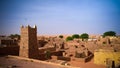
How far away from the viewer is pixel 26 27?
13.7 m

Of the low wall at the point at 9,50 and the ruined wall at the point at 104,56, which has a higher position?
the low wall at the point at 9,50

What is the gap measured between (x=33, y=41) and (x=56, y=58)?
378 centimetres

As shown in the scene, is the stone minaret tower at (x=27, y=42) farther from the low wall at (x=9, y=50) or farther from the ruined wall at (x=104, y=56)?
the ruined wall at (x=104, y=56)

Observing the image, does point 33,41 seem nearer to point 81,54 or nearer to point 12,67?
point 12,67

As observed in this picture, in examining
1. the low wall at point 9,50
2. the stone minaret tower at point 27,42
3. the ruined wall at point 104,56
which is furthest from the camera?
the ruined wall at point 104,56

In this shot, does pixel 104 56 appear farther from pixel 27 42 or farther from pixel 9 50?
pixel 9 50

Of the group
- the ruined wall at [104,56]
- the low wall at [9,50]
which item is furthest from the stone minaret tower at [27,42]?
the ruined wall at [104,56]

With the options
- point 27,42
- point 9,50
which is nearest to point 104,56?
point 27,42

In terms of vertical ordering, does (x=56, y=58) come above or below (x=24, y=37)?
below

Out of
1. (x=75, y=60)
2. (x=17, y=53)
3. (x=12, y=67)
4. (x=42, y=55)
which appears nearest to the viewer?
(x=12, y=67)

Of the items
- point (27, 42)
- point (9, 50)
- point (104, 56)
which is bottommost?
point (104, 56)

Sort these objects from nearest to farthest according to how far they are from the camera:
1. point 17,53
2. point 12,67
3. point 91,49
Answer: point 12,67, point 17,53, point 91,49

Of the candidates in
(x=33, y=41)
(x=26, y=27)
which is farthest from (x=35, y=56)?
(x=26, y=27)

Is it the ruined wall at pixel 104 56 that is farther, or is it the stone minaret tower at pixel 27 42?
the ruined wall at pixel 104 56
